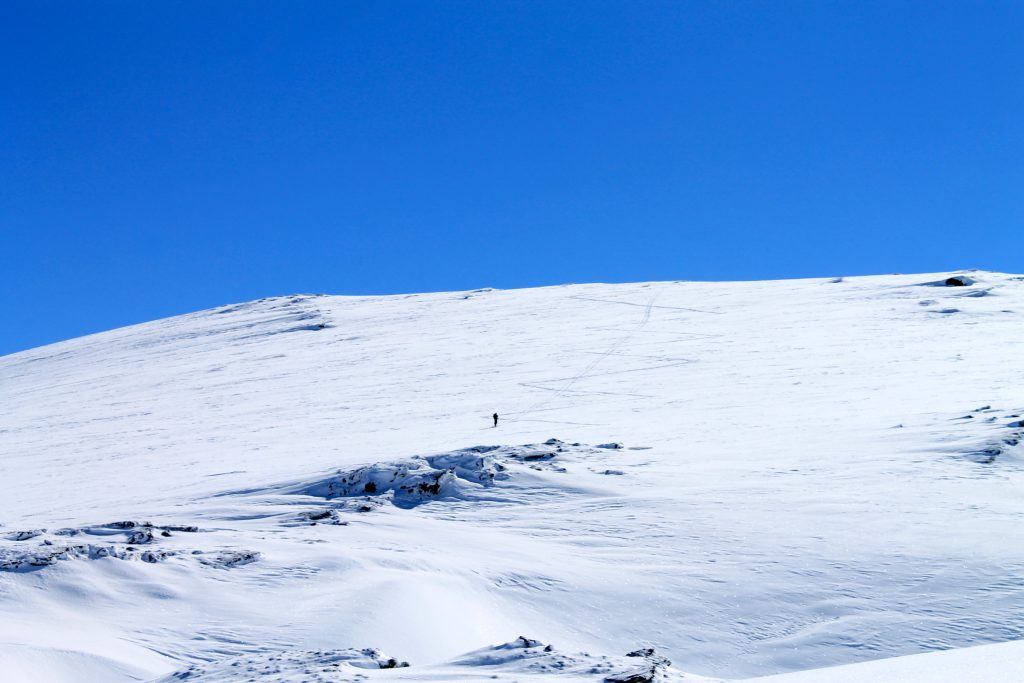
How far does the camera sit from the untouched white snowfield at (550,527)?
228 inches

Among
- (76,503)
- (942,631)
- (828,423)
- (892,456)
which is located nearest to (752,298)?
(828,423)

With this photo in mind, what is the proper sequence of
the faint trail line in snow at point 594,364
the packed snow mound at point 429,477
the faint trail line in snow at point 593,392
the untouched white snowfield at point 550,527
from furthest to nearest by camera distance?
1. the faint trail line in snow at point 593,392
2. the faint trail line in snow at point 594,364
3. the packed snow mound at point 429,477
4. the untouched white snowfield at point 550,527

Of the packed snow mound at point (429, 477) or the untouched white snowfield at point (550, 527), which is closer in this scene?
the untouched white snowfield at point (550, 527)

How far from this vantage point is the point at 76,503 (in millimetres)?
12375

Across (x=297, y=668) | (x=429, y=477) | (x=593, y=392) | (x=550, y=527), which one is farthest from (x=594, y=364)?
(x=297, y=668)

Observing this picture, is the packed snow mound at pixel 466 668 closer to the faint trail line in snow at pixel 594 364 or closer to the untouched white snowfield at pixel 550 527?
the untouched white snowfield at pixel 550 527

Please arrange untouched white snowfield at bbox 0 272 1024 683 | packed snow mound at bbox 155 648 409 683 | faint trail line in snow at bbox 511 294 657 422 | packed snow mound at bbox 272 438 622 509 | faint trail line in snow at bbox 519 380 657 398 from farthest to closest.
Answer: faint trail line in snow at bbox 519 380 657 398
faint trail line in snow at bbox 511 294 657 422
packed snow mound at bbox 272 438 622 509
untouched white snowfield at bbox 0 272 1024 683
packed snow mound at bbox 155 648 409 683

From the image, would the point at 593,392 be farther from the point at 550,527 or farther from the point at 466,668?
the point at 466,668

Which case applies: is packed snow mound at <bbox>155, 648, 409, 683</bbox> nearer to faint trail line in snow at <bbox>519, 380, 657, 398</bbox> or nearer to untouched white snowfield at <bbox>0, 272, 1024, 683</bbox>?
untouched white snowfield at <bbox>0, 272, 1024, 683</bbox>

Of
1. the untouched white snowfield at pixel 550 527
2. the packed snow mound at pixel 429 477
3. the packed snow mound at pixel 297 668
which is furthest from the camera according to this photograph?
the packed snow mound at pixel 429 477

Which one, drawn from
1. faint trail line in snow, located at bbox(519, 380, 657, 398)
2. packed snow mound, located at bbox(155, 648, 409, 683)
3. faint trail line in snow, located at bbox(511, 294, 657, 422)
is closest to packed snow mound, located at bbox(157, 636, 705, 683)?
packed snow mound, located at bbox(155, 648, 409, 683)

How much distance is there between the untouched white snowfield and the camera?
19.0 feet

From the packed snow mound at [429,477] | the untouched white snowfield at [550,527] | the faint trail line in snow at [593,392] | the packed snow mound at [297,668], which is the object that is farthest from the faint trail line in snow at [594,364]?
the packed snow mound at [297,668]

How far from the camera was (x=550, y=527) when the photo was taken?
8.77 metres
